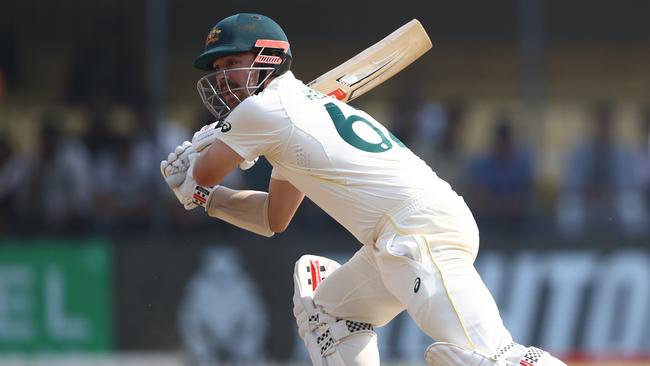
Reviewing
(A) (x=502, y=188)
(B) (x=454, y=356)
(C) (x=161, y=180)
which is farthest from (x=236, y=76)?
(A) (x=502, y=188)

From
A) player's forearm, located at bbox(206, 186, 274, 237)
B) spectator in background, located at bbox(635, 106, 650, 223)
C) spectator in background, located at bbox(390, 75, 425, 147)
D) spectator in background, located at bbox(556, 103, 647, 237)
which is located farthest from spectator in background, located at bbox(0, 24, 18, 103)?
player's forearm, located at bbox(206, 186, 274, 237)

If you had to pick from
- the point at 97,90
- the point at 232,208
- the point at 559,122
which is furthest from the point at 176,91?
the point at 232,208

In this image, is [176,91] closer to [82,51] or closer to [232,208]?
[82,51]

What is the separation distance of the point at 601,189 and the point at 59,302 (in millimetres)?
3771

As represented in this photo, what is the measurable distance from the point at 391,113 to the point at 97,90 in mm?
2100

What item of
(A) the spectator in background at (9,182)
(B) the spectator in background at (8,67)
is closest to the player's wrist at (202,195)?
(A) the spectator in background at (9,182)

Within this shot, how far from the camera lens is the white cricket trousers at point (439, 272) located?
4.11m

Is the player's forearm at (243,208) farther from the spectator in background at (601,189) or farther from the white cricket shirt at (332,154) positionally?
the spectator in background at (601,189)

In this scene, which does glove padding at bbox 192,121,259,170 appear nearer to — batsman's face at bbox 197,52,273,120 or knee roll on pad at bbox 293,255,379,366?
batsman's face at bbox 197,52,273,120

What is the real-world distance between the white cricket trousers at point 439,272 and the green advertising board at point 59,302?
458 centimetres

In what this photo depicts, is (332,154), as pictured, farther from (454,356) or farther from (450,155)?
(450,155)

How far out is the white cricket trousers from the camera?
162 inches

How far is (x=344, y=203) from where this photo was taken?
4402 millimetres

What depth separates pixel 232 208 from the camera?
16.0 feet
